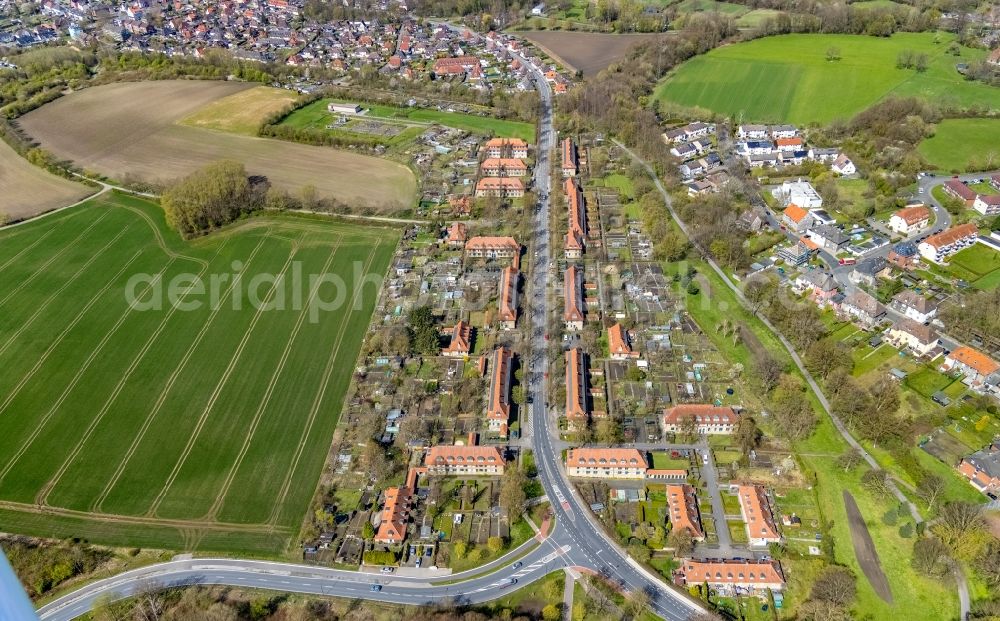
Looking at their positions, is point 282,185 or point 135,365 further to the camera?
point 282,185

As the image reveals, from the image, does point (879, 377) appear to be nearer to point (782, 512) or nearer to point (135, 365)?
point (782, 512)

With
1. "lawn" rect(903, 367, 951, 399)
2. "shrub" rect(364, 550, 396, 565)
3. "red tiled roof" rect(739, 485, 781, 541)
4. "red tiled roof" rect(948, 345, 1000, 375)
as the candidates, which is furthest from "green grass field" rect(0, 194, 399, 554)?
"red tiled roof" rect(948, 345, 1000, 375)

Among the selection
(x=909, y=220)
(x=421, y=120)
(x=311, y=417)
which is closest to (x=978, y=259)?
(x=909, y=220)

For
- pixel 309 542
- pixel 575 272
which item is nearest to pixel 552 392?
pixel 575 272

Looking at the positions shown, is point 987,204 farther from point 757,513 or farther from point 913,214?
point 757,513

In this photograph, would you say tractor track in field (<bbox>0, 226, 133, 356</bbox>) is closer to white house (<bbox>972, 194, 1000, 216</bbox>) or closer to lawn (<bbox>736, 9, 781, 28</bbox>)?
white house (<bbox>972, 194, 1000, 216</bbox>)

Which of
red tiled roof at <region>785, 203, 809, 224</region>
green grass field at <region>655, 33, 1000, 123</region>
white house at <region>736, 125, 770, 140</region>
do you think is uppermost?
green grass field at <region>655, 33, 1000, 123</region>
